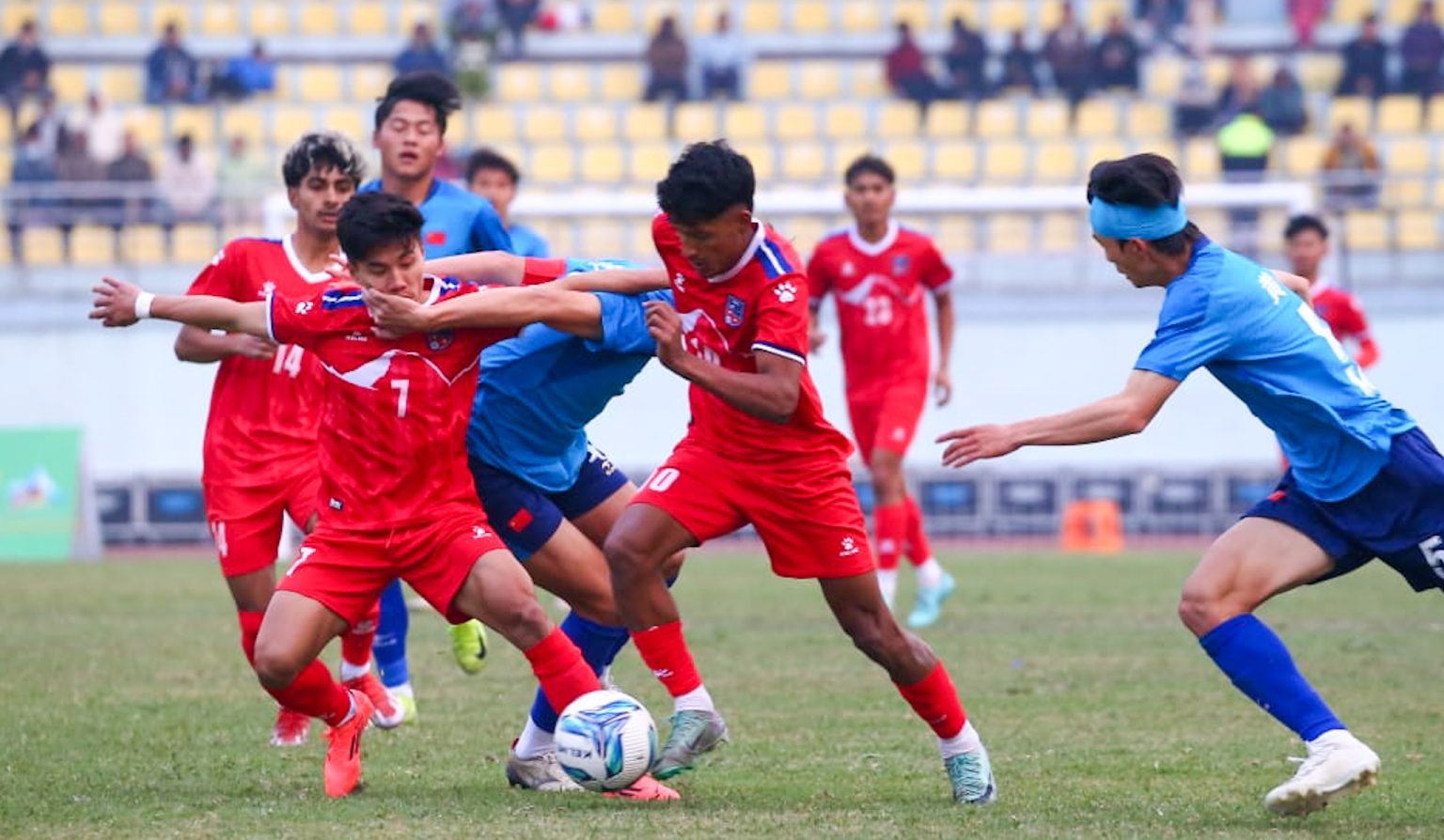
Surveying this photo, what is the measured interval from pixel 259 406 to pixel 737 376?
2779 millimetres

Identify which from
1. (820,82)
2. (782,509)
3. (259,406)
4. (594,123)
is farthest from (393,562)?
(820,82)

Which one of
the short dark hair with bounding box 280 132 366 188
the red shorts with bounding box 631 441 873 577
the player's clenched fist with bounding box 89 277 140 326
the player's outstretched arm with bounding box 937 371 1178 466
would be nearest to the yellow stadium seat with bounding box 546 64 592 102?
the short dark hair with bounding box 280 132 366 188

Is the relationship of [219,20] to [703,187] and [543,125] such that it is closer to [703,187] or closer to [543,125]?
[543,125]

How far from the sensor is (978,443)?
5.82m

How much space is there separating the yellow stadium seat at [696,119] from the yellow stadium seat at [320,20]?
490 centimetres

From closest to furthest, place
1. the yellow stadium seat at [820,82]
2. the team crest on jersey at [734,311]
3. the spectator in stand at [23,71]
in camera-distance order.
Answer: the team crest on jersey at [734,311], the spectator in stand at [23,71], the yellow stadium seat at [820,82]

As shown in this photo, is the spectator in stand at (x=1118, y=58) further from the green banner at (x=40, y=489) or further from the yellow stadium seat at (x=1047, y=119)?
the green banner at (x=40, y=489)

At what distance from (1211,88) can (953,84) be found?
3.02m

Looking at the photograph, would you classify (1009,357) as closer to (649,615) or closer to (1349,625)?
(1349,625)

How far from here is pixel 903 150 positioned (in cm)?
2453

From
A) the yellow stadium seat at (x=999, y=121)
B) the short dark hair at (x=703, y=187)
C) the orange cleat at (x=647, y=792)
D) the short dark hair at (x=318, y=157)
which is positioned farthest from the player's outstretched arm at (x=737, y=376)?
the yellow stadium seat at (x=999, y=121)

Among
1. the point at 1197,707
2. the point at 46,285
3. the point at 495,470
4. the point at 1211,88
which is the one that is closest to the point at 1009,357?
the point at 1211,88

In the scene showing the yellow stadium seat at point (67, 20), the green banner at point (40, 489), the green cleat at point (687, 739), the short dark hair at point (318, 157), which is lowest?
the green banner at point (40, 489)

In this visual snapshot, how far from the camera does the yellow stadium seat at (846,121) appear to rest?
25328mm
